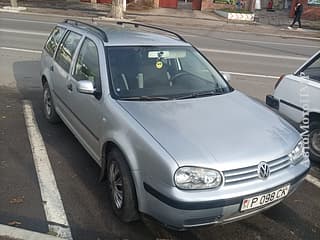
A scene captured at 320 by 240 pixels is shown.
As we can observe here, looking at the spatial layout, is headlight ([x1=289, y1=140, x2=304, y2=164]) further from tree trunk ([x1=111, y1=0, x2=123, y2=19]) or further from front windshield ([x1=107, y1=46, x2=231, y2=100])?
tree trunk ([x1=111, y1=0, x2=123, y2=19])

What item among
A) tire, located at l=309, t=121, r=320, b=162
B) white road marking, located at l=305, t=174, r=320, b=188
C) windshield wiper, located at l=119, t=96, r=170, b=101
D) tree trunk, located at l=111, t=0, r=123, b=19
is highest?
tree trunk, located at l=111, t=0, r=123, b=19

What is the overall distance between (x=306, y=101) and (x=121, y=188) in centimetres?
280

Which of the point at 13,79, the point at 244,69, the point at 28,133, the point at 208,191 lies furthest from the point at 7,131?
the point at 244,69

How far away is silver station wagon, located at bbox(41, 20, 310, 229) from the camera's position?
107 inches

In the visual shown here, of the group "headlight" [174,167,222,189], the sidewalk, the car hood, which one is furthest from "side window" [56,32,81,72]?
the sidewalk

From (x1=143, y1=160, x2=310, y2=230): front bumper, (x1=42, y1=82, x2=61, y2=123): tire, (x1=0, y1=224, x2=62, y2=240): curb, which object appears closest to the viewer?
(x1=143, y1=160, x2=310, y2=230): front bumper

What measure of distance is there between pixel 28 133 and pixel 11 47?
6630 mm

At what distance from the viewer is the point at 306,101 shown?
4.71 meters

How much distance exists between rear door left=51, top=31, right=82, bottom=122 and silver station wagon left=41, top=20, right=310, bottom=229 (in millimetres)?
30

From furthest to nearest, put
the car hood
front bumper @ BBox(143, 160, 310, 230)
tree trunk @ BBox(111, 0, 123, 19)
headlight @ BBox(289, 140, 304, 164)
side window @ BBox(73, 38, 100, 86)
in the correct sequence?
tree trunk @ BBox(111, 0, 123, 19) < side window @ BBox(73, 38, 100, 86) < headlight @ BBox(289, 140, 304, 164) < the car hood < front bumper @ BBox(143, 160, 310, 230)

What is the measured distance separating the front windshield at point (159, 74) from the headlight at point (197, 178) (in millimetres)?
1158

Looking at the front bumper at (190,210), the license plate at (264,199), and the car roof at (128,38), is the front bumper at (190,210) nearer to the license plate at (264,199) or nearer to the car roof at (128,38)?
the license plate at (264,199)

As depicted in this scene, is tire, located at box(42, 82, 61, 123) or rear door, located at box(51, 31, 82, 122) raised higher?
rear door, located at box(51, 31, 82, 122)

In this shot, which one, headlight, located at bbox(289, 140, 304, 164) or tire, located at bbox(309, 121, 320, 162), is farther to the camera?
tire, located at bbox(309, 121, 320, 162)
